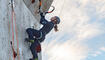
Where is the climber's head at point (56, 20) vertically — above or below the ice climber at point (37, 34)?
above

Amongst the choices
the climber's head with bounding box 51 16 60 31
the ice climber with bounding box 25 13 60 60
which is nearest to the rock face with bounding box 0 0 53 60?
the ice climber with bounding box 25 13 60 60

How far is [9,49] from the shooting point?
19.9ft

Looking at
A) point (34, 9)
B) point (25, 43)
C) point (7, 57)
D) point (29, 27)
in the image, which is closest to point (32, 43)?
point (25, 43)

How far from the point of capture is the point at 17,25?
6.68 m

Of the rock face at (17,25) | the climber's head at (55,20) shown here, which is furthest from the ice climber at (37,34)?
the rock face at (17,25)

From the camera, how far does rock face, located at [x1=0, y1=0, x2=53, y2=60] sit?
5.92 metres

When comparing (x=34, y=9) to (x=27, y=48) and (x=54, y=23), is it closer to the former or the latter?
(x=54, y=23)

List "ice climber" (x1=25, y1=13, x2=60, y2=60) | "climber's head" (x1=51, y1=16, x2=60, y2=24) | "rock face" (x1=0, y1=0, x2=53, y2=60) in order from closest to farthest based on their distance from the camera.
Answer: "rock face" (x1=0, y1=0, x2=53, y2=60) → "ice climber" (x1=25, y1=13, x2=60, y2=60) → "climber's head" (x1=51, y1=16, x2=60, y2=24)

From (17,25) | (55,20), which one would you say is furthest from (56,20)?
(17,25)

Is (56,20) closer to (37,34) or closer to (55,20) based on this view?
(55,20)

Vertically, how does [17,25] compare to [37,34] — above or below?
above

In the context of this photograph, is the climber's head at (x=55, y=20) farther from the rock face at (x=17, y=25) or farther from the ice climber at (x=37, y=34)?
the rock face at (x=17, y=25)

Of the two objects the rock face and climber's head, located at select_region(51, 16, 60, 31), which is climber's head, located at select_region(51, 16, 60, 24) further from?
the rock face

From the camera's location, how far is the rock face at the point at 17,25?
5922 millimetres
